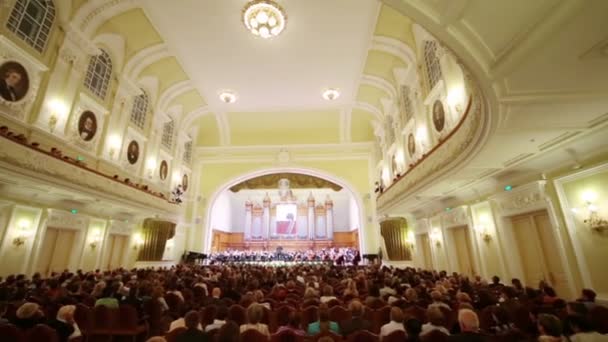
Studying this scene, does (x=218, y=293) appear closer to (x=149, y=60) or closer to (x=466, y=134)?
(x=466, y=134)

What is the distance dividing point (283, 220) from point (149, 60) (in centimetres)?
1812

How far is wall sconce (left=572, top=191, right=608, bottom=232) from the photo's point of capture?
5.15m

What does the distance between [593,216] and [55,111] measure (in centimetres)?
1354

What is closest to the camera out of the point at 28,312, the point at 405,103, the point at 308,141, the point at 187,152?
the point at 28,312

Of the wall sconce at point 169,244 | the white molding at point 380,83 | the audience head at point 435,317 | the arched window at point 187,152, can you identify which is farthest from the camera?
the arched window at point 187,152

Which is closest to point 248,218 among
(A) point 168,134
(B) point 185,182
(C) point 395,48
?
(B) point 185,182

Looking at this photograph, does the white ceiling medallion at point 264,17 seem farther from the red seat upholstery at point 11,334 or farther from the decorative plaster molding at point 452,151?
the red seat upholstery at point 11,334

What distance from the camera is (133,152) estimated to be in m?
12.1

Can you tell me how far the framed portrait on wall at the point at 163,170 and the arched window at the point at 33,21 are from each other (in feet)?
24.0

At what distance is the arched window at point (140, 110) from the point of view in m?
12.6

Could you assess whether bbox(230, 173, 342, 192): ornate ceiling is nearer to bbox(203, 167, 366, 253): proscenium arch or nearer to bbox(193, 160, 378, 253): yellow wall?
bbox(203, 167, 366, 253): proscenium arch

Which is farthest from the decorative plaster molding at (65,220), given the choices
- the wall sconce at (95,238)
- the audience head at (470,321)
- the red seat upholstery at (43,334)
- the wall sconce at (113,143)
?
the audience head at (470,321)

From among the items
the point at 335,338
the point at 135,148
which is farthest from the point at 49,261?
the point at 335,338

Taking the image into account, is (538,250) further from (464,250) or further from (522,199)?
(464,250)
